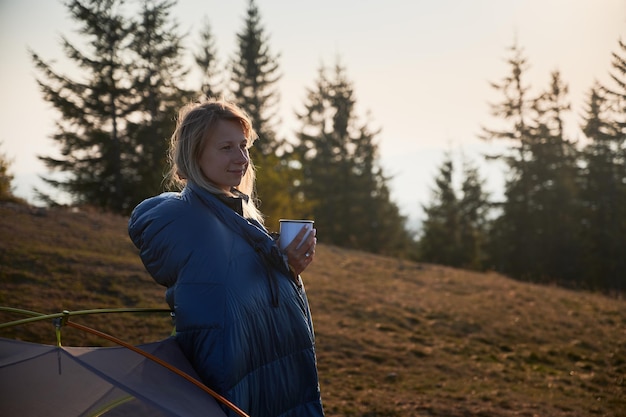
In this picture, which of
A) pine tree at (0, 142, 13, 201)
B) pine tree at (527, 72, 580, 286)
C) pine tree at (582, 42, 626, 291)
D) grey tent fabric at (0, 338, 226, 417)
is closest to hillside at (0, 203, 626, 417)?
pine tree at (0, 142, 13, 201)

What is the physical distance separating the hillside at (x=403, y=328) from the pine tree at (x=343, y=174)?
17.7m

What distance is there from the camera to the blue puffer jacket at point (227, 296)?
202cm

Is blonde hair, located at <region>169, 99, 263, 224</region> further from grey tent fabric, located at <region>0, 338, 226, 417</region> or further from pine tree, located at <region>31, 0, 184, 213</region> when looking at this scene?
pine tree, located at <region>31, 0, 184, 213</region>

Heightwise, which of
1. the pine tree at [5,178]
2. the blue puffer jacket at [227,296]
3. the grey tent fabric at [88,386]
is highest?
the pine tree at [5,178]

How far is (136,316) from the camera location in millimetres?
7355

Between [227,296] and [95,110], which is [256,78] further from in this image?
[227,296]

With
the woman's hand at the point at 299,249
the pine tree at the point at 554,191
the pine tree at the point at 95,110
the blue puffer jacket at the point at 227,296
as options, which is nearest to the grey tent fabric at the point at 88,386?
the blue puffer jacket at the point at 227,296

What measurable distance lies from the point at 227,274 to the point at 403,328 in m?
6.97

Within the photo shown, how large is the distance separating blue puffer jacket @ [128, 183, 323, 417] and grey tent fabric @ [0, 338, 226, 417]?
14 cm

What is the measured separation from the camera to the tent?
183 centimetres

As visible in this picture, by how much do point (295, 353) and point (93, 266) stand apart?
24.0 ft

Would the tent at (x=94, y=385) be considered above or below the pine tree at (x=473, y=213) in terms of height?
below

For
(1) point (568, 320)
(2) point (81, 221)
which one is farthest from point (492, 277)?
(2) point (81, 221)

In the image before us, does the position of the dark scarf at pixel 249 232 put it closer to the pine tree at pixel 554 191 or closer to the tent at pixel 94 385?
the tent at pixel 94 385
